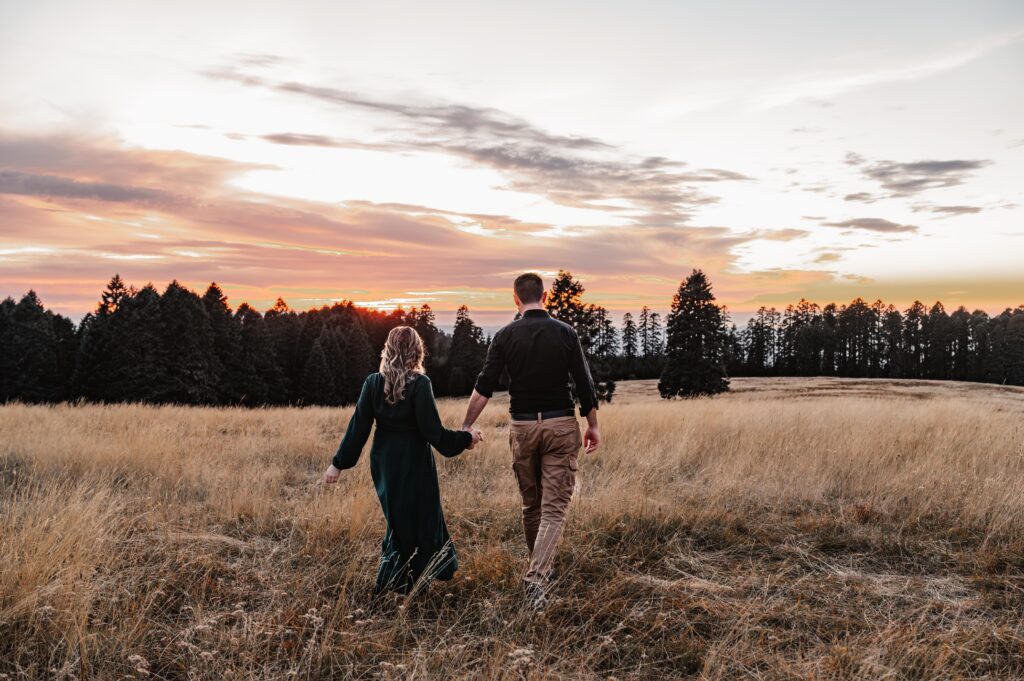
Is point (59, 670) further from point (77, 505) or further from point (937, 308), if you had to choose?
point (937, 308)

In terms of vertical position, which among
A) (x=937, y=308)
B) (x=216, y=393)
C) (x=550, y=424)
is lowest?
(x=216, y=393)

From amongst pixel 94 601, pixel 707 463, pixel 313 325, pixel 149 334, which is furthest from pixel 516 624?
pixel 313 325

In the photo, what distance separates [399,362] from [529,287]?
1303 millimetres

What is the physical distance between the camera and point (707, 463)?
9.60 m

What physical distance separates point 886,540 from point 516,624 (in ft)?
14.2

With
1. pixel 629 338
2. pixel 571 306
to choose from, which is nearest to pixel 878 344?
pixel 629 338

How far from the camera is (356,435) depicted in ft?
15.7

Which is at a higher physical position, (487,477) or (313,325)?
(313,325)

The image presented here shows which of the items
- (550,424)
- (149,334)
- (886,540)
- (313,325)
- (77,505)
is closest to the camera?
(550,424)

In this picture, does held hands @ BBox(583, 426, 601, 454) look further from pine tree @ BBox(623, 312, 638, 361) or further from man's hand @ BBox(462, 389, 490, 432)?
pine tree @ BBox(623, 312, 638, 361)

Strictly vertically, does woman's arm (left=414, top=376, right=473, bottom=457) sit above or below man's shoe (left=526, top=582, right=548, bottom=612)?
above

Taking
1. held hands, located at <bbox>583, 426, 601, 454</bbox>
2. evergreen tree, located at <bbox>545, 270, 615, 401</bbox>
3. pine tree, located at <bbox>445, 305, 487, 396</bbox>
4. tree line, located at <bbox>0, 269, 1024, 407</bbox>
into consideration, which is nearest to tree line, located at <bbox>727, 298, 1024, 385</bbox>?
tree line, located at <bbox>0, 269, 1024, 407</bbox>

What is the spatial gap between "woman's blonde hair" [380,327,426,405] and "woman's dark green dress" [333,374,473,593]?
0.06 m

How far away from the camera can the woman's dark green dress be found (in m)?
4.70
